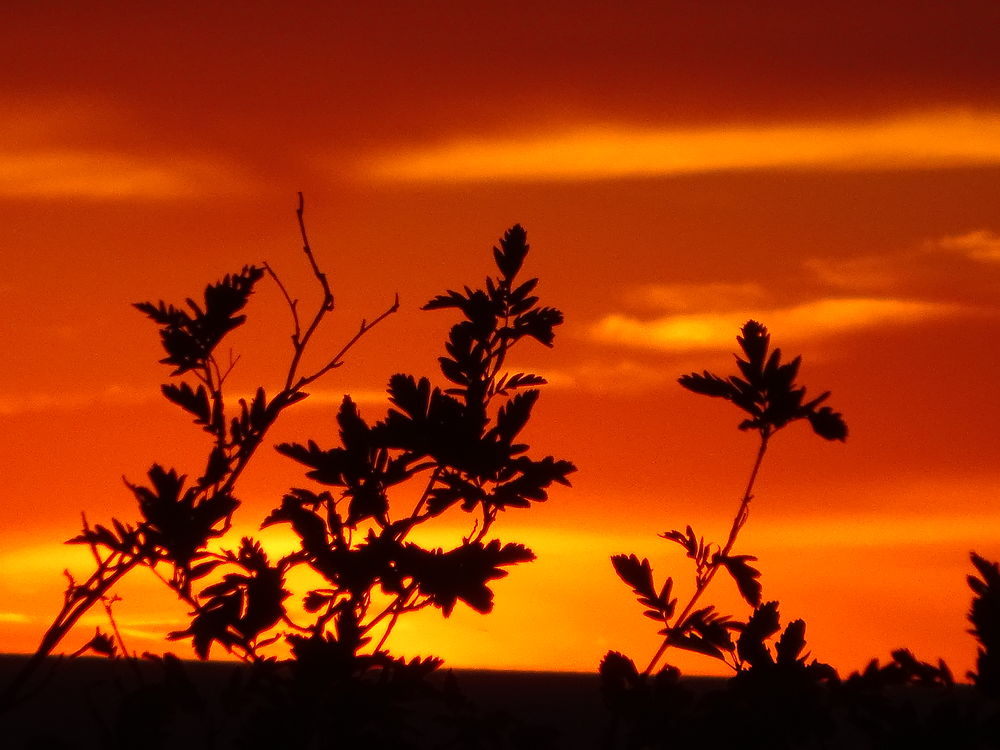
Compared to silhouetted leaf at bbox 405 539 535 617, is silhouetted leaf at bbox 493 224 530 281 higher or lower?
higher

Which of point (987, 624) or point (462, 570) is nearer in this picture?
point (987, 624)

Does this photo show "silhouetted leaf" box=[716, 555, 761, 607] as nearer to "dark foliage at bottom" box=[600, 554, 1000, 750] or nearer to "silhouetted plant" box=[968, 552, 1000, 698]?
"dark foliage at bottom" box=[600, 554, 1000, 750]

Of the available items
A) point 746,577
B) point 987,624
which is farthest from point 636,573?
point 987,624

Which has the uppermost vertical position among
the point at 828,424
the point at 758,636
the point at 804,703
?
the point at 828,424

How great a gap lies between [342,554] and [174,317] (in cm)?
134

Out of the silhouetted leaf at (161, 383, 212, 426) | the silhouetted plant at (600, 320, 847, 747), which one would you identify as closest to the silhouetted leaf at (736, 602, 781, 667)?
the silhouetted plant at (600, 320, 847, 747)

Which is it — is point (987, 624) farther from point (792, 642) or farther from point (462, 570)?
point (462, 570)

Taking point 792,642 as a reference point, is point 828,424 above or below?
above

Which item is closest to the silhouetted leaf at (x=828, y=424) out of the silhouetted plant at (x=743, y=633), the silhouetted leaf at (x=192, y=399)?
the silhouetted plant at (x=743, y=633)

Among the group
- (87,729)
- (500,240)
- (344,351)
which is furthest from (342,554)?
(87,729)

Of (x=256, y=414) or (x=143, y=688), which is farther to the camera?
(x=256, y=414)

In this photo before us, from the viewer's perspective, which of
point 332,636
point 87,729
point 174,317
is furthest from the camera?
point 87,729

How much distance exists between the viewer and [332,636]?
4613mm

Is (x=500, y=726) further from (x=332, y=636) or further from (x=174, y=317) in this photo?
(x=174, y=317)
